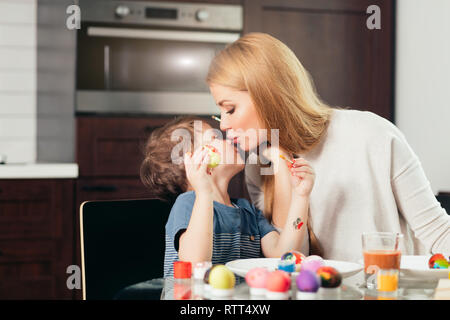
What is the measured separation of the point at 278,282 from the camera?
0.77 metres

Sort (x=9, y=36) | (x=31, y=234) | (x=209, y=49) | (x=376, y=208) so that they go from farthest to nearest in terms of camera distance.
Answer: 1. (x=9, y=36)
2. (x=209, y=49)
3. (x=31, y=234)
4. (x=376, y=208)

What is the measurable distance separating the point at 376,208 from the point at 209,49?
59.8 inches

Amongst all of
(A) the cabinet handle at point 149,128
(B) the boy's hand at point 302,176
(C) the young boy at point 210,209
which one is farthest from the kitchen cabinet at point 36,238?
(B) the boy's hand at point 302,176

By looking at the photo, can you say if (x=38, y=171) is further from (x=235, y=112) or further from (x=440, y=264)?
(x=440, y=264)

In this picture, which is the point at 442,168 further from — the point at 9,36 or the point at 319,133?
the point at 9,36

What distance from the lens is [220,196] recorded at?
59.2 inches

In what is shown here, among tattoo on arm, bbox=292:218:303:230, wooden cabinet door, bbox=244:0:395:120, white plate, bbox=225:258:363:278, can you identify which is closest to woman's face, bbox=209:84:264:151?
tattoo on arm, bbox=292:218:303:230

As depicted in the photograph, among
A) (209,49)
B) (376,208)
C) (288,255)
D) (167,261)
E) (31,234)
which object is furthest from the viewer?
(209,49)

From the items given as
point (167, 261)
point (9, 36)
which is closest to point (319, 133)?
point (167, 261)

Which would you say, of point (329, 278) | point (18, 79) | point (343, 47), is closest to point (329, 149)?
point (329, 278)

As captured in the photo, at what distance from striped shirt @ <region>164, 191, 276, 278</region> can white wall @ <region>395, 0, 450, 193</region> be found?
138cm

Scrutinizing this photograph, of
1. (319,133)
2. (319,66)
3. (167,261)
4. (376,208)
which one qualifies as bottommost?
(167,261)

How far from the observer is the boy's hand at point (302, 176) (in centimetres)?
127

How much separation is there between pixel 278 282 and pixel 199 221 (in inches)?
18.1
